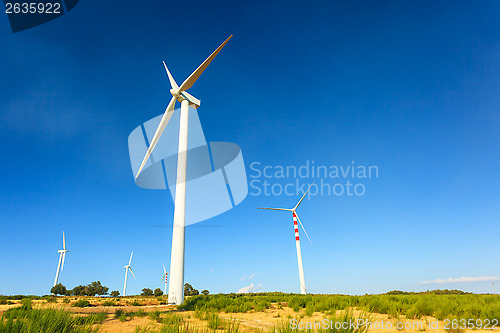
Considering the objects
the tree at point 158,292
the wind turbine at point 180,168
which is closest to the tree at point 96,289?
the tree at point 158,292

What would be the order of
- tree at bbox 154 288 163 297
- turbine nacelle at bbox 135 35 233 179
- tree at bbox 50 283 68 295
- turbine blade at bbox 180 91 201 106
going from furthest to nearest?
tree at bbox 154 288 163 297, tree at bbox 50 283 68 295, turbine blade at bbox 180 91 201 106, turbine nacelle at bbox 135 35 233 179

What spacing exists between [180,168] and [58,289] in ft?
251

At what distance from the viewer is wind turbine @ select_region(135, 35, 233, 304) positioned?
21.8 metres

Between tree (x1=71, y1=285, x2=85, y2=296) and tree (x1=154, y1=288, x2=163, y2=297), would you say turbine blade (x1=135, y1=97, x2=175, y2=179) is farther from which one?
tree (x1=71, y1=285, x2=85, y2=296)

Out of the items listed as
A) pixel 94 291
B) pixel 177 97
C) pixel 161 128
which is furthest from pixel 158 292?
pixel 177 97

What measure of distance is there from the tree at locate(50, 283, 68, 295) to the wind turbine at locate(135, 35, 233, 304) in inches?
2662

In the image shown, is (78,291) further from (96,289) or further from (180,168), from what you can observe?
(180,168)

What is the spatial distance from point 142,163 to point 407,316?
27251 mm

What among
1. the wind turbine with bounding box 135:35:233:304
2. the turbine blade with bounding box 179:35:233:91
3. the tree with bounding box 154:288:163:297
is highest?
the turbine blade with bounding box 179:35:233:91

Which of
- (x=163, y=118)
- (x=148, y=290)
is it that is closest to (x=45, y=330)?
(x=163, y=118)

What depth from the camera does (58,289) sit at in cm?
7481

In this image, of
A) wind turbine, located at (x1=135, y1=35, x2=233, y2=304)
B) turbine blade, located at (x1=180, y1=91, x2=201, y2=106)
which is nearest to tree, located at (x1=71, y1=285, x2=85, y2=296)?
wind turbine, located at (x1=135, y1=35, x2=233, y2=304)

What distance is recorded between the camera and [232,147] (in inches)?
1615

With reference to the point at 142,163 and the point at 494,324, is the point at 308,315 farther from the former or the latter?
the point at 142,163
